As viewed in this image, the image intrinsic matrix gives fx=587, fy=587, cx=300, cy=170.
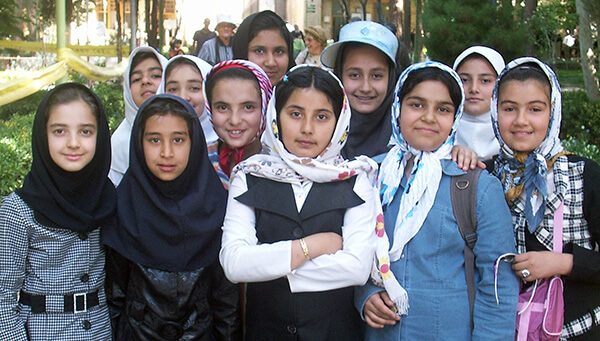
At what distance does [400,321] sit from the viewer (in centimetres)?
242

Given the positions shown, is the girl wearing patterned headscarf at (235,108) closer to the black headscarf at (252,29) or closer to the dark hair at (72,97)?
the dark hair at (72,97)

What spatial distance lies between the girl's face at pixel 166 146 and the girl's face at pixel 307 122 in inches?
18.3

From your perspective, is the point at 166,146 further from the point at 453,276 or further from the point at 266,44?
the point at 266,44

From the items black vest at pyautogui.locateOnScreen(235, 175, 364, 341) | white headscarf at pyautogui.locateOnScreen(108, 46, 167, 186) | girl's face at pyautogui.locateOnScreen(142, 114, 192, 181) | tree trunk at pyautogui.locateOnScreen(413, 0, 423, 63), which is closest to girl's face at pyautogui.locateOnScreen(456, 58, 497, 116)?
black vest at pyautogui.locateOnScreen(235, 175, 364, 341)

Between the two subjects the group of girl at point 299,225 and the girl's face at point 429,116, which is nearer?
the group of girl at point 299,225

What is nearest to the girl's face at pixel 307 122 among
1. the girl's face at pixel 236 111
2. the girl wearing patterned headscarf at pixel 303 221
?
the girl wearing patterned headscarf at pixel 303 221

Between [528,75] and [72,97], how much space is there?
203 centimetres

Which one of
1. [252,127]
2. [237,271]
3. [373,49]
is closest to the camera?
[237,271]

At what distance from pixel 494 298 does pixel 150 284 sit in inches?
56.5

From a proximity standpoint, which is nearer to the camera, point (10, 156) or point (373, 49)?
point (373, 49)

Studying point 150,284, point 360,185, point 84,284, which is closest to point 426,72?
point 360,185

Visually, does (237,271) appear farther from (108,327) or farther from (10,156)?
(10,156)

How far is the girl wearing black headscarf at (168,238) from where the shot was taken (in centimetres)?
255

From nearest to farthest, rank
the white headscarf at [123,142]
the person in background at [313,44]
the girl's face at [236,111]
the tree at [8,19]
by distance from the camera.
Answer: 1. the girl's face at [236,111]
2. the white headscarf at [123,142]
3. the person in background at [313,44]
4. the tree at [8,19]
